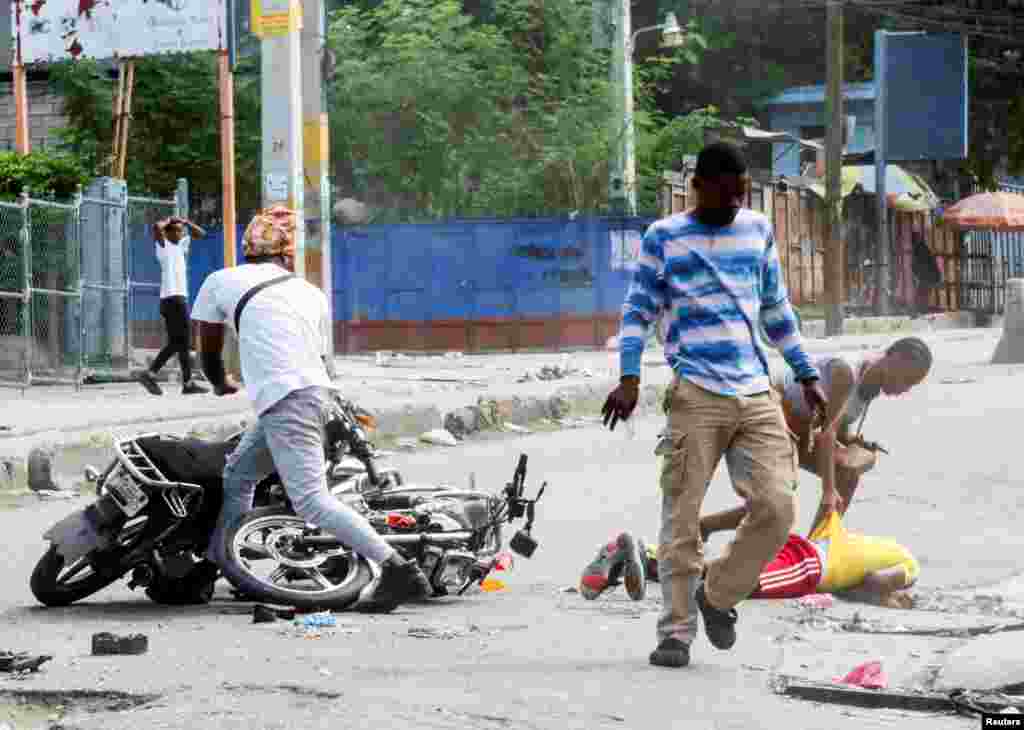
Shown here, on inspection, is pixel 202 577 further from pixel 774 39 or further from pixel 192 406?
pixel 774 39

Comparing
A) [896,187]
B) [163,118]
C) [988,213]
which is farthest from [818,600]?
[896,187]

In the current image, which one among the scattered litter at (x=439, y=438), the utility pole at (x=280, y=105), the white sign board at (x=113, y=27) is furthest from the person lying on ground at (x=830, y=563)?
the white sign board at (x=113, y=27)

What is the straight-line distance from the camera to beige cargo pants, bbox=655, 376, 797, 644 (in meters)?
6.70

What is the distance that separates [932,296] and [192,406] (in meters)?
27.9

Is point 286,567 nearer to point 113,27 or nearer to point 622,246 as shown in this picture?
point 113,27

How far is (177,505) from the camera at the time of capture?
8.04 meters

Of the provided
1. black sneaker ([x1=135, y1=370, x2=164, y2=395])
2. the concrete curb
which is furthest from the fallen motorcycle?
black sneaker ([x1=135, y1=370, x2=164, y2=395])

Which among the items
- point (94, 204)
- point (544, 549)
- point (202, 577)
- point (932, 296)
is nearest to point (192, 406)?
point (94, 204)

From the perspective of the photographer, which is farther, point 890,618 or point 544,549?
point 544,549

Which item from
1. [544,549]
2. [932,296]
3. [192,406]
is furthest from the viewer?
[932,296]

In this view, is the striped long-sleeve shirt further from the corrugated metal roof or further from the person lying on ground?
the corrugated metal roof

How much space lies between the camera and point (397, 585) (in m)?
7.85

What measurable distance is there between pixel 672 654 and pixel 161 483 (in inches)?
90.8

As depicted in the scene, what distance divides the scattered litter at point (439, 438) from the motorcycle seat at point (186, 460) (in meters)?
7.84
